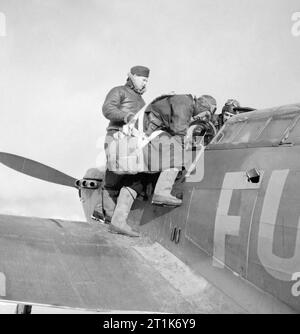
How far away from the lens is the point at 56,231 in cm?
703

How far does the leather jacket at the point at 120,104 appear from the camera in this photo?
25.3 feet

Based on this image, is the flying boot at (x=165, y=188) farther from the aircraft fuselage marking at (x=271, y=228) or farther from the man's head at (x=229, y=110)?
the man's head at (x=229, y=110)

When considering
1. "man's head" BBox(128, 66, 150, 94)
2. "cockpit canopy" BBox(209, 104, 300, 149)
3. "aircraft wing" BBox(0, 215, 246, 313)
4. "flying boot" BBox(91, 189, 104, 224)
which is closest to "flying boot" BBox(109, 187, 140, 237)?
"aircraft wing" BBox(0, 215, 246, 313)

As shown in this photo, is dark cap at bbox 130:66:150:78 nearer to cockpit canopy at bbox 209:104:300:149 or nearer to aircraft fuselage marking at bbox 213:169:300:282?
cockpit canopy at bbox 209:104:300:149

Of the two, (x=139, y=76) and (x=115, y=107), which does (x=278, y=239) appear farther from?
(x=139, y=76)

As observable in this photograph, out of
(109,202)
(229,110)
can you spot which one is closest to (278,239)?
(109,202)

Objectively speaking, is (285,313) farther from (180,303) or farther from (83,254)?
(83,254)

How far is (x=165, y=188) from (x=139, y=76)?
2.08 metres

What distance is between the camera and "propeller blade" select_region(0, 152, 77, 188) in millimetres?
10242

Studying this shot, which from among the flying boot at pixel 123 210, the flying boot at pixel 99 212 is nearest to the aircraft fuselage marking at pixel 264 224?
the flying boot at pixel 123 210

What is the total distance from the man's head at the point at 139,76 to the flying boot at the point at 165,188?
1824mm

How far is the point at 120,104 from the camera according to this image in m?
7.91

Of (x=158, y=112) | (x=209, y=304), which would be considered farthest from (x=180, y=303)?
(x=158, y=112)

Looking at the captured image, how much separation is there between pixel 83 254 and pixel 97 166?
3.56 m
